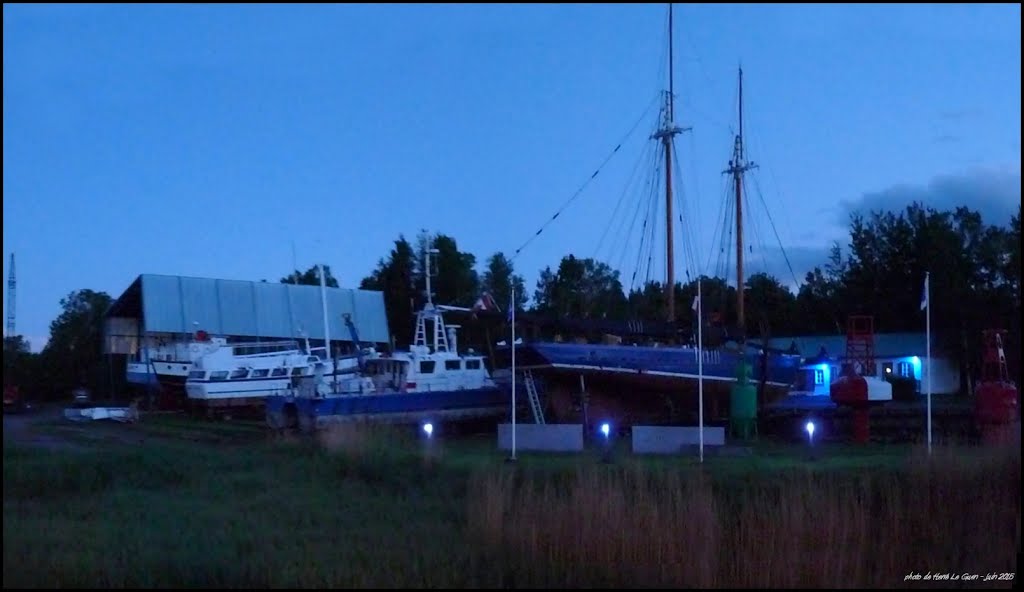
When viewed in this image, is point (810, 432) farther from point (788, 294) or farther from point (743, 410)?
point (788, 294)

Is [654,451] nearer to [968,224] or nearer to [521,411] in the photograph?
[521,411]

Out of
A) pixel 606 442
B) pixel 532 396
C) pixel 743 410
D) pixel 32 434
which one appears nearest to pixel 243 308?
pixel 532 396

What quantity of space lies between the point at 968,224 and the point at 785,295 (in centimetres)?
1097

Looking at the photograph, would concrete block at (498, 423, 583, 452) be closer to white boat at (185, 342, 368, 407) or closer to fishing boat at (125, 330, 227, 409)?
white boat at (185, 342, 368, 407)

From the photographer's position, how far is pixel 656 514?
15188mm

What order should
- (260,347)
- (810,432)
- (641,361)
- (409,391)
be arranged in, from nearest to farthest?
(810,432) < (409,391) < (641,361) < (260,347)

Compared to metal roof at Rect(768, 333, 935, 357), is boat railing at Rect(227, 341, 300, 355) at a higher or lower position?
higher

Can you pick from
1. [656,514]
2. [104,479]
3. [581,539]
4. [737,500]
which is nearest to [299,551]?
[581,539]

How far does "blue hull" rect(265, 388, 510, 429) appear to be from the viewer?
101ft

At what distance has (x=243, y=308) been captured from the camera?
168 feet

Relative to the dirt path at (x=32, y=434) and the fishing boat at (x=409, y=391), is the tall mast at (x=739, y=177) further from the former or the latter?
the dirt path at (x=32, y=434)

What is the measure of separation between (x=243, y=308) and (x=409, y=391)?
20.5 m

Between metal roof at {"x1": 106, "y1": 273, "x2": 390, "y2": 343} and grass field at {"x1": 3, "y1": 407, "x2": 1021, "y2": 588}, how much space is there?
91.1 ft

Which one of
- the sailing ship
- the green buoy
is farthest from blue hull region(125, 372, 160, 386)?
the green buoy
